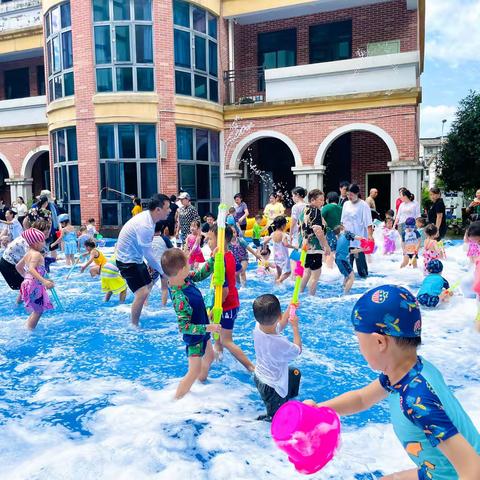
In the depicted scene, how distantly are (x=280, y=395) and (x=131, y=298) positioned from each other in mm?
5211

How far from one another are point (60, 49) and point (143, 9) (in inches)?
130

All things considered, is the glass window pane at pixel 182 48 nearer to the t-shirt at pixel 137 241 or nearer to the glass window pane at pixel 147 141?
the glass window pane at pixel 147 141

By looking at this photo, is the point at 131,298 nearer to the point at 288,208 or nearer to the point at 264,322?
the point at 264,322

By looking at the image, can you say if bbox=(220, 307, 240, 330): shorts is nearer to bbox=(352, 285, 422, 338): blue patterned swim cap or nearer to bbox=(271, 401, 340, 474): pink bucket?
bbox=(271, 401, 340, 474): pink bucket

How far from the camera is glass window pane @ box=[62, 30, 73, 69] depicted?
15823 mm

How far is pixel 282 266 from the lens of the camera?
8602 mm

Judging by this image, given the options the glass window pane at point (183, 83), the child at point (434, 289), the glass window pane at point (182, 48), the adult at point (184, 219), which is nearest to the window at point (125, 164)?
the glass window pane at point (183, 83)

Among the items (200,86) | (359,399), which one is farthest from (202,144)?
(359,399)

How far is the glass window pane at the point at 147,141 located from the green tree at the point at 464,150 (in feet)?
38.6

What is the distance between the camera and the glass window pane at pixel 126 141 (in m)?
15.6

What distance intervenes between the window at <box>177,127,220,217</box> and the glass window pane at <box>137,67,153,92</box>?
166 cm

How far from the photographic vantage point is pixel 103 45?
15.3m

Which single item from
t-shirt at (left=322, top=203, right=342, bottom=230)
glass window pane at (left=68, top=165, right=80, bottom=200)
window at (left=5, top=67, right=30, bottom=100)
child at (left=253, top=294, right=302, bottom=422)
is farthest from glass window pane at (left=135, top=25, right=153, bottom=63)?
child at (left=253, top=294, right=302, bottom=422)

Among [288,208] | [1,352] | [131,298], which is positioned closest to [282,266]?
[131,298]
